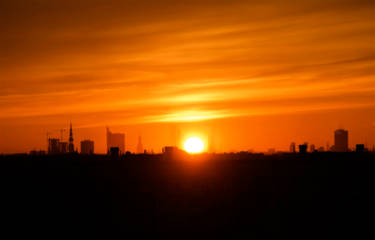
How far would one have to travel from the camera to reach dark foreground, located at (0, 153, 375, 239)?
37.2m

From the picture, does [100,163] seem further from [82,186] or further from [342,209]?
[342,209]

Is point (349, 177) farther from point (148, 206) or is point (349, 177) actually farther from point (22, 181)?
point (22, 181)

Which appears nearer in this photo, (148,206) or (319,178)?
(148,206)

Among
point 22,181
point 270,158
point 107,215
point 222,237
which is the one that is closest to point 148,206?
point 107,215

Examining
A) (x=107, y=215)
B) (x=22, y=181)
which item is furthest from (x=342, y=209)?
(x=22, y=181)

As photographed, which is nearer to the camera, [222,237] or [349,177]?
[222,237]

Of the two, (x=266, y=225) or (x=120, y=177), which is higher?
(x=120, y=177)

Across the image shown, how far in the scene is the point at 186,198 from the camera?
130ft

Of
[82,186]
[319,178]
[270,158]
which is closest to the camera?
[82,186]

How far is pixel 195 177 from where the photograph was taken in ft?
137

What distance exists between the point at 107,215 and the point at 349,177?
17.1 meters

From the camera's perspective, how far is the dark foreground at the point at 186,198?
3722 centimetres

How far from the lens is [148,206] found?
127 feet

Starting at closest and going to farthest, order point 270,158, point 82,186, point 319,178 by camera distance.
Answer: point 82,186 → point 319,178 → point 270,158
